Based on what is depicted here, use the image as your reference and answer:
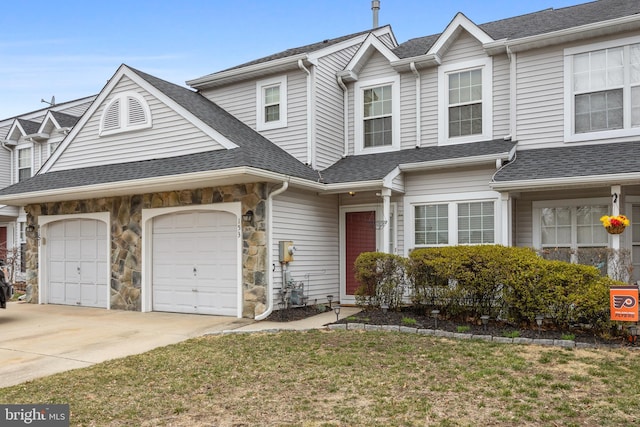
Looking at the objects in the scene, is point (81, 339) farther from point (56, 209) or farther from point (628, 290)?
point (628, 290)

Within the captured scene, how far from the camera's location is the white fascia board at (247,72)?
11.8 metres

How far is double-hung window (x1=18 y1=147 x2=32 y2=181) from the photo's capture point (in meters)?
19.9

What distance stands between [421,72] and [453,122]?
1.42 m

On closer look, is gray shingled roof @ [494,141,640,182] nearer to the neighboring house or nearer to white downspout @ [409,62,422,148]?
the neighboring house

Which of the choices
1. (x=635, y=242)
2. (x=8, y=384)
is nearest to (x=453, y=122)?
(x=635, y=242)

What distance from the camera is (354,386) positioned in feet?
17.6

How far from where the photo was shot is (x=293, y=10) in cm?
1944

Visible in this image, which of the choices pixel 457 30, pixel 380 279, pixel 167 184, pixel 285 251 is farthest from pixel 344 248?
pixel 457 30

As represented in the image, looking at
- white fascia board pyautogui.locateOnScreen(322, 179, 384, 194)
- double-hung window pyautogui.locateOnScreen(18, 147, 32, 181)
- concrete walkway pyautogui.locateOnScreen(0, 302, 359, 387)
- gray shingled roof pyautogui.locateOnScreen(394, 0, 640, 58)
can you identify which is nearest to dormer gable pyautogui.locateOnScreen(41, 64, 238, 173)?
white fascia board pyautogui.locateOnScreen(322, 179, 384, 194)

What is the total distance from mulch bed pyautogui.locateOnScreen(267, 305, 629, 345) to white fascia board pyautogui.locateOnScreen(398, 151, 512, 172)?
3.02 metres

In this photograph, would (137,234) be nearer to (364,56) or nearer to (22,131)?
(364,56)

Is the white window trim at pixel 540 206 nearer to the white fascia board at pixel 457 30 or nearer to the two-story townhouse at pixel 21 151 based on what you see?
the white fascia board at pixel 457 30

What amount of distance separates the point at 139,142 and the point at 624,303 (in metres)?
10.2

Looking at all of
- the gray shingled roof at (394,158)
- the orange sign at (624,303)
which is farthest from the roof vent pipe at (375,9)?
the orange sign at (624,303)
